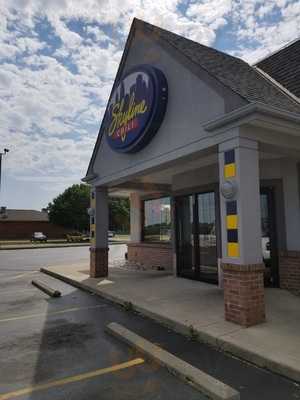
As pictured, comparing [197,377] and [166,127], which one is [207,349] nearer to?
[197,377]

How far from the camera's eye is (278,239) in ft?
26.1

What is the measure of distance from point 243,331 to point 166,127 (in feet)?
15.0

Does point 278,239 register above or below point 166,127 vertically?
below

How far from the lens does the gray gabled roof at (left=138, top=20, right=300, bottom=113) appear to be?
5879 millimetres

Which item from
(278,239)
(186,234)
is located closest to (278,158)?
(278,239)

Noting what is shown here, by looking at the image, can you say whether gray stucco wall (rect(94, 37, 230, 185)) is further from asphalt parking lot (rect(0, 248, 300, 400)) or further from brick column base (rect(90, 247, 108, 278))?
asphalt parking lot (rect(0, 248, 300, 400))

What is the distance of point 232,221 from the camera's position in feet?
18.0

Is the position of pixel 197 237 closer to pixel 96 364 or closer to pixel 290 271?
pixel 290 271

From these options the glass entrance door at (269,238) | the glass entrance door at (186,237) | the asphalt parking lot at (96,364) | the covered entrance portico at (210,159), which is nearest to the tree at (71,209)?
the covered entrance portico at (210,159)

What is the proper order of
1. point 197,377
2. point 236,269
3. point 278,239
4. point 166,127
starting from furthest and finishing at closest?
point 278,239, point 166,127, point 236,269, point 197,377

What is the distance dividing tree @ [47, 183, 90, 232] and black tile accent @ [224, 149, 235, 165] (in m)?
45.7

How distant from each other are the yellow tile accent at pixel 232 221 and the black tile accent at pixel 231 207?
70 millimetres

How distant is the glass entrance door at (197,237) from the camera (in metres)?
9.20

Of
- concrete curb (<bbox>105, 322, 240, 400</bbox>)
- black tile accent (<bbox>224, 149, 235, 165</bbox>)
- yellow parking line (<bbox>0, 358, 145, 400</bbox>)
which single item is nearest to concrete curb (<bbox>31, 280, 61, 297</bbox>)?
concrete curb (<bbox>105, 322, 240, 400</bbox>)
